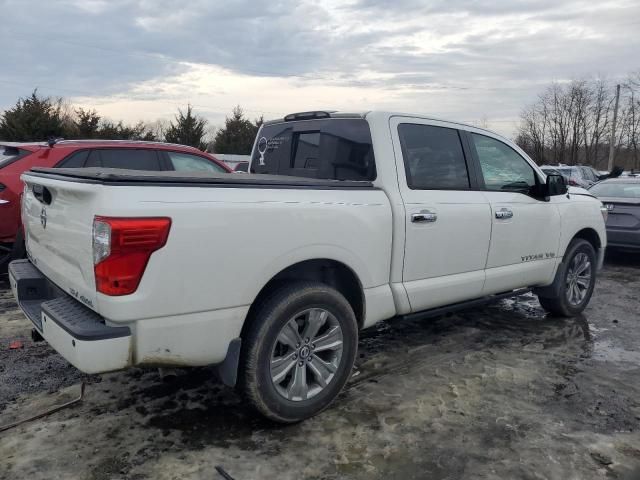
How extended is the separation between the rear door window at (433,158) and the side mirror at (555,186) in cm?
104

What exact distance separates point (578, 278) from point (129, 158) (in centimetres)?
525

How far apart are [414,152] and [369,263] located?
1009mm

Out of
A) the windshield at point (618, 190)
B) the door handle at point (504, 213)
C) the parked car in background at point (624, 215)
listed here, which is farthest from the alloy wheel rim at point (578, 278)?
the windshield at point (618, 190)

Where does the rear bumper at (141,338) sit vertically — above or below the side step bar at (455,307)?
above

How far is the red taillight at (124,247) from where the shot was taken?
2.52m

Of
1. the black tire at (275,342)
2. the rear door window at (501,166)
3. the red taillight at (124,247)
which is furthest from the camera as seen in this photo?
the rear door window at (501,166)

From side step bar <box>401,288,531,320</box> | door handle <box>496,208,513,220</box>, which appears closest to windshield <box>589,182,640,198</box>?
side step bar <box>401,288,531,320</box>

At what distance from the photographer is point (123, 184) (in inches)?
102

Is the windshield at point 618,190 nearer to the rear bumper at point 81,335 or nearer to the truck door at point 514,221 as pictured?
the truck door at point 514,221

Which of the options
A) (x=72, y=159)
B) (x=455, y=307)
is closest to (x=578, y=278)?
(x=455, y=307)

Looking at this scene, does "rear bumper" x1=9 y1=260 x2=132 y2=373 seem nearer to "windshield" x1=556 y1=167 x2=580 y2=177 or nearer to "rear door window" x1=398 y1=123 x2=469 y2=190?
"rear door window" x1=398 y1=123 x2=469 y2=190

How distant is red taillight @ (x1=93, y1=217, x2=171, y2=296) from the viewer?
252 centimetres

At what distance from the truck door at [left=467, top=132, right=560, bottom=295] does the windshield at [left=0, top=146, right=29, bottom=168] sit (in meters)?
4.86

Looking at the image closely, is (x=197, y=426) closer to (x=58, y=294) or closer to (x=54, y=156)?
(x=58, y=294)
